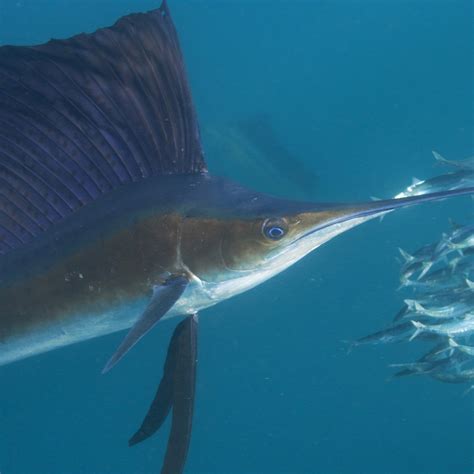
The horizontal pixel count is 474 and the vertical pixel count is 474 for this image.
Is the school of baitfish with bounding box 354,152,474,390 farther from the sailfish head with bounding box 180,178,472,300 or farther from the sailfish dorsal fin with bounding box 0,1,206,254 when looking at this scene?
the sailfish dorsal fin with bounding box 0,1,206,254

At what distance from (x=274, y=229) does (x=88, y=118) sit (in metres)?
0.90

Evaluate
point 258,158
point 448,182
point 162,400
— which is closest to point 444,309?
point 448,182

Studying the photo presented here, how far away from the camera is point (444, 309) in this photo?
4773 mm

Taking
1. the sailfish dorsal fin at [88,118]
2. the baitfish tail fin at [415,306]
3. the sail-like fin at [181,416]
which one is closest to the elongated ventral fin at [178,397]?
the sail-like fin at [181,416]

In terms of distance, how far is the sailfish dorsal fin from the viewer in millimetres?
1957

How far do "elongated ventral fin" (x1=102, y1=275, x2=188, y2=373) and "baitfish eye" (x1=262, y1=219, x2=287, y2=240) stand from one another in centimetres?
39

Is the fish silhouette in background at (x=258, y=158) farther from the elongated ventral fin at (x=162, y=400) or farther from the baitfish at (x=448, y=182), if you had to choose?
the elongated ventral fin at (x=162, y=400)

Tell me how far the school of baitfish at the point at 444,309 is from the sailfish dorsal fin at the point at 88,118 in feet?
11.8

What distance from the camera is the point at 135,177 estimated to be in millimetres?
2127

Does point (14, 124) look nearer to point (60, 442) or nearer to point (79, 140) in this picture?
point (79, 140)

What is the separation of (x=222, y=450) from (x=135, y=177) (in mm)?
11812

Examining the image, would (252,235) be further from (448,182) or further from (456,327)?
(448,182)

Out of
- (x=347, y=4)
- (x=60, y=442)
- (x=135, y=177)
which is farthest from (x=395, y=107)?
(x=135, y=177)

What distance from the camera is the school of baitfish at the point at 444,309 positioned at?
4746mm
